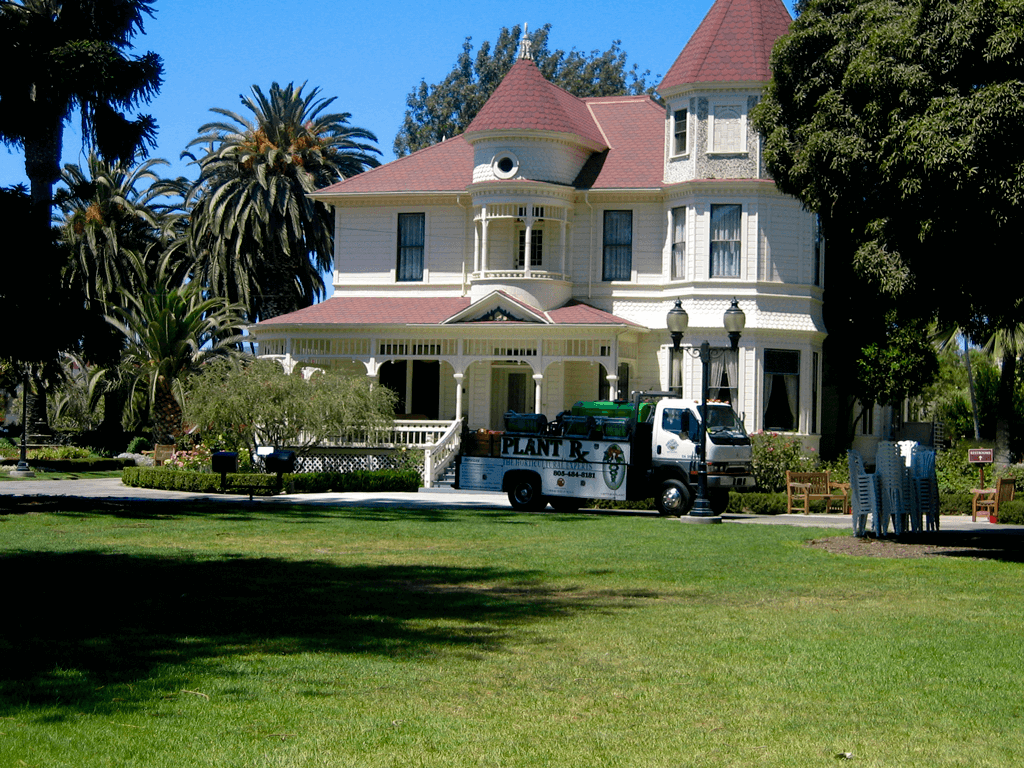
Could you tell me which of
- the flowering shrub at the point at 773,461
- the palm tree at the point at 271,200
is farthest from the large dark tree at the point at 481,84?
the flowering shrub at the point at 773,461

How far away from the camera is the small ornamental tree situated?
103 feet

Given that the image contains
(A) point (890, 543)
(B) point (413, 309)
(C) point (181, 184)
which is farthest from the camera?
(C) point (181, 184)

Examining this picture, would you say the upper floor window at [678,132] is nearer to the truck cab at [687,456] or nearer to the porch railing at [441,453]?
the porch railing at [441,453]

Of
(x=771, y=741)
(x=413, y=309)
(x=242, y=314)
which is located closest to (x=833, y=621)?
(x=771, y=741)

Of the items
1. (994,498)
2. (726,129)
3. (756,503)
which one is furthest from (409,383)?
(994,498)

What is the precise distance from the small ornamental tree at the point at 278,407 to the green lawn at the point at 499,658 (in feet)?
50.3

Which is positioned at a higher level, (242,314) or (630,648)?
(242,314)

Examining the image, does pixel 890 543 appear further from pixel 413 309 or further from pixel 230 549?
pixel 413 309

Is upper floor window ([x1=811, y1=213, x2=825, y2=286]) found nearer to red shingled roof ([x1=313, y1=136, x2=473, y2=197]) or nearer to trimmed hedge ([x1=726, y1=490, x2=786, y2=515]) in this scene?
red shingled roof ([x1=313, y1=136, x2=473, y2=197])

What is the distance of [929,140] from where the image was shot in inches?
627

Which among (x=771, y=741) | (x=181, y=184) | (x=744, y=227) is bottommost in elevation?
(x=771, y=741)

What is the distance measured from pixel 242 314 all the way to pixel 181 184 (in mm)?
8666

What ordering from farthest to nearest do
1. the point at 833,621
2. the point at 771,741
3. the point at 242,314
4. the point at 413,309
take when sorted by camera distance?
the point at 242,314, the point at 413,309, the point at 833,621, the point at 771,741

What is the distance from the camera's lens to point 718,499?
2555 cm
